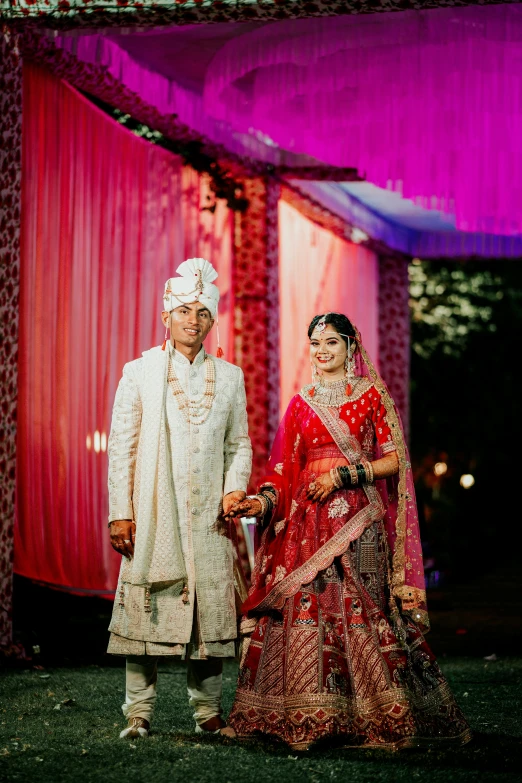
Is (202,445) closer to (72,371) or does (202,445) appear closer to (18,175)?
A: (18,175)

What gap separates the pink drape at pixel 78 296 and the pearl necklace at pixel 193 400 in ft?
9.57

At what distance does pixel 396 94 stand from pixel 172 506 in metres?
3.33

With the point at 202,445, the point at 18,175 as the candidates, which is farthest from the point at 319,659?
the point at 18,175

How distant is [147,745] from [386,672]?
2.84 feet

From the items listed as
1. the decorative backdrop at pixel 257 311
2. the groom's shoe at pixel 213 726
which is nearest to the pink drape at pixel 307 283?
the decorative backdrop at pixel 257 311

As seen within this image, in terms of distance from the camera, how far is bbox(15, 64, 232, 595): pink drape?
707 centimetres

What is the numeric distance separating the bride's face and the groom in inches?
13.8

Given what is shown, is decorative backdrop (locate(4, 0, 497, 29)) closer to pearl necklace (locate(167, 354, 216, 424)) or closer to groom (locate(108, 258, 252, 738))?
groom (locate(108, 258, 252, 738))

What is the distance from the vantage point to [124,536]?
4.17m

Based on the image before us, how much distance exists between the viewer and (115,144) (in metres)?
7.70

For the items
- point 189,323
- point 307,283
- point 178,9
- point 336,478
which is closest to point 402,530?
point 336,478

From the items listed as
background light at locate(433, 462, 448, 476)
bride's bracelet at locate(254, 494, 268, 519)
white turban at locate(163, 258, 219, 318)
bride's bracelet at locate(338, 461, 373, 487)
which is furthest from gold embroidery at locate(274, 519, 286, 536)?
background light at locate(433, 462, 448, 476)

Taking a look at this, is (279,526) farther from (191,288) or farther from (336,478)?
(191,288)

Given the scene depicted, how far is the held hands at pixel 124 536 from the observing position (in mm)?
4172
